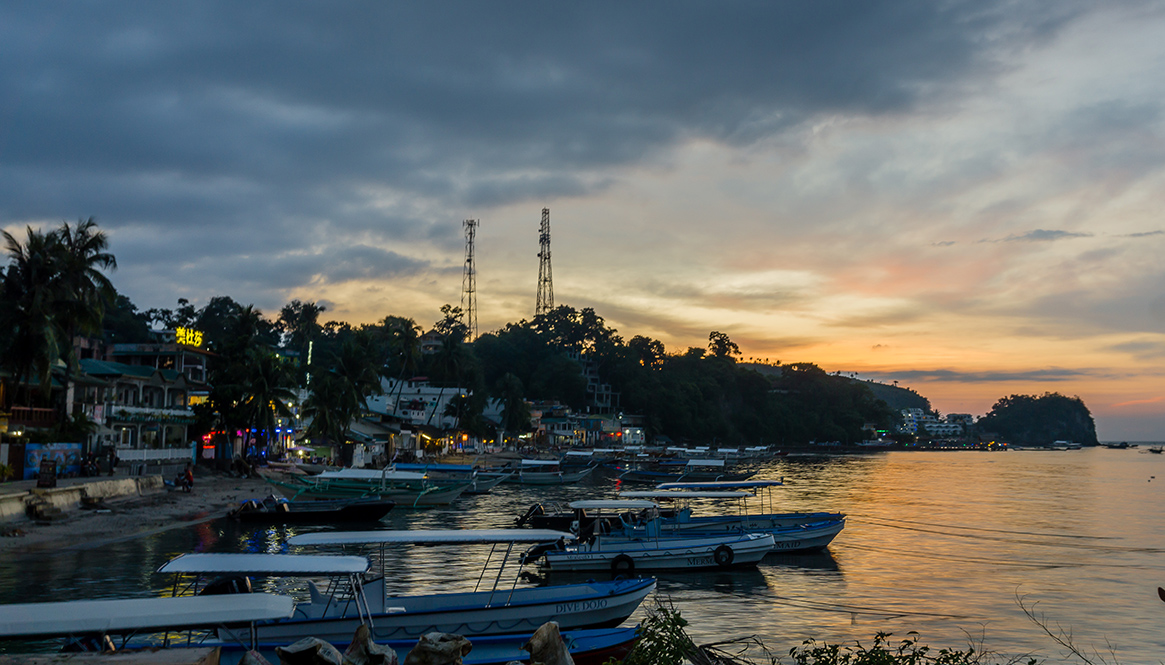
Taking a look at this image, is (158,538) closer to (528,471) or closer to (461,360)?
(528,471)

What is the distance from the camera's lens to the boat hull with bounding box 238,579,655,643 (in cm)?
1444

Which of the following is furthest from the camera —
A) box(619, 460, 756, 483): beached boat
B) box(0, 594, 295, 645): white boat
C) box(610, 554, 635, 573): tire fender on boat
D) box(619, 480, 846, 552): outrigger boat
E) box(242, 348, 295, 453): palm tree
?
box(619, 460, 756, 483): beached boat

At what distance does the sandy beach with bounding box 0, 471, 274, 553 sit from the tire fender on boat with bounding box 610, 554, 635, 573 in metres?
21.6

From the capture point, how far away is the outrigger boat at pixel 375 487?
5003 cm

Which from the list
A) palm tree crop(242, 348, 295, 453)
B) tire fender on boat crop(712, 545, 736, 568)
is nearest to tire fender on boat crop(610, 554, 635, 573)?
tire fender on boat crop(712, 545, 736, 568)

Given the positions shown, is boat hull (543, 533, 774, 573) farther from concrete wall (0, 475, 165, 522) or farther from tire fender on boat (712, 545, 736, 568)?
concrete wall (0, 475, 165, 522)

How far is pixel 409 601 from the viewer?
17.3m

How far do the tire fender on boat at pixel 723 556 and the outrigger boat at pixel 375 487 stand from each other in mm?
26488

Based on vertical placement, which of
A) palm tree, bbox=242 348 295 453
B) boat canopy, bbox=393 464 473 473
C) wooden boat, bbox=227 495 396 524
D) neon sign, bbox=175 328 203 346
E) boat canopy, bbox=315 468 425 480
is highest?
neon sign, bbox=175 328 203 346

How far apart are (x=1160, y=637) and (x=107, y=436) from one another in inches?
→ 2521

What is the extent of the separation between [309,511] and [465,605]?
28919mm

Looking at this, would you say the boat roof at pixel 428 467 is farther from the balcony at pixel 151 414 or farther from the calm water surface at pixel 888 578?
the balcony at pixel 151 414

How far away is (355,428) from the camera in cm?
9244

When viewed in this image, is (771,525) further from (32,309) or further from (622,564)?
(32,309)
